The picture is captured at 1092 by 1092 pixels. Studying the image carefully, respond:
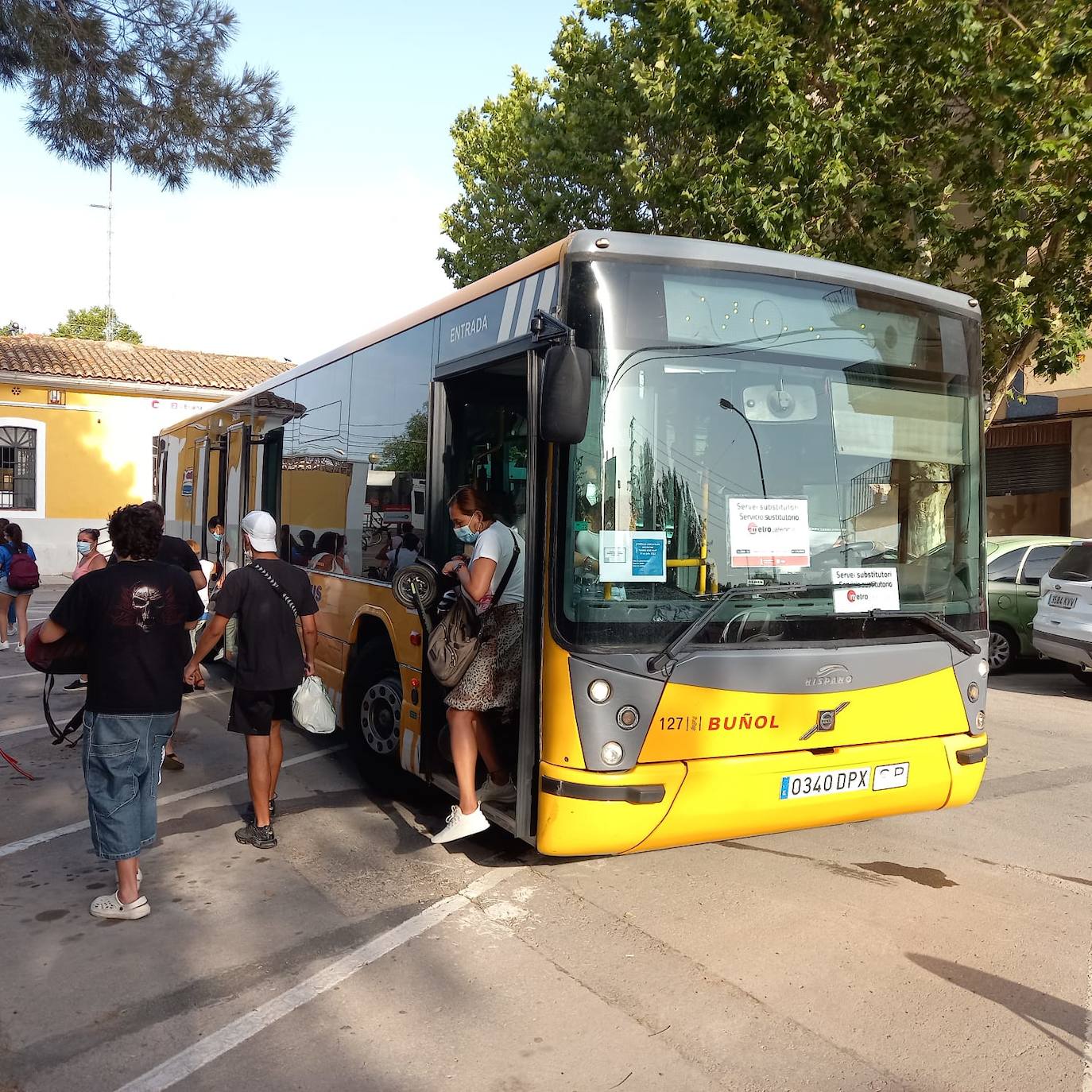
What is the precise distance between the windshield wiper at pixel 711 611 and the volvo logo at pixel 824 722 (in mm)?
546

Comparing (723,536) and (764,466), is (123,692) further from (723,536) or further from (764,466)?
(764,466)

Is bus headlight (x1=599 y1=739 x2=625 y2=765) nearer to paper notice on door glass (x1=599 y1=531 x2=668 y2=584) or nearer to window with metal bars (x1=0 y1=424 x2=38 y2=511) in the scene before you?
paper notice on door glass (x1=599 y1=531 x2=668 y2=584)

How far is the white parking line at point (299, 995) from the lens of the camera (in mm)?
3258

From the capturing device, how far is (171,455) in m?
14.7

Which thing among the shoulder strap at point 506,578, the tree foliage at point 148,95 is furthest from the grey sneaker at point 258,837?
the tree foliage at point 148,95

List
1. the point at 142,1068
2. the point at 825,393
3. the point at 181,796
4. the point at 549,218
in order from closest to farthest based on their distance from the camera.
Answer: the point at 142,1068 → the point at 825,393 → the point at 181,796 → the point at 549,218

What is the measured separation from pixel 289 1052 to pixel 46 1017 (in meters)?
0.94

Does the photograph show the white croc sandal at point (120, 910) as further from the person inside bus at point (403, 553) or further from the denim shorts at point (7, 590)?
the denim shorts at point (7, 590)

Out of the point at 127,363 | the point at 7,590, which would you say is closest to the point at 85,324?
the point at 127,363

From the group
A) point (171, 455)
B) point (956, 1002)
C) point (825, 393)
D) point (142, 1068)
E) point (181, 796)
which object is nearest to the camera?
point (142, 1068)

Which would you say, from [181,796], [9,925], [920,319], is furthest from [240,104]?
[9,925]

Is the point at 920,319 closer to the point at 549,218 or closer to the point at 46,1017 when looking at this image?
the point at 46,1017

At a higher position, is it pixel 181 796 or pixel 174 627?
pixel 174 627

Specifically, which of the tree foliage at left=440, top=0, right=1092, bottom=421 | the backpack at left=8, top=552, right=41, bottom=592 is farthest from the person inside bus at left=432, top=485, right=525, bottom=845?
the backpack at left=8, top=552, right=41, bottom=592
